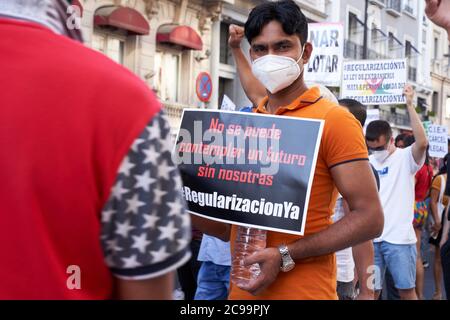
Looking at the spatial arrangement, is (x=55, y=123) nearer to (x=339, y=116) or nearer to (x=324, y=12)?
(x=339, y=116)

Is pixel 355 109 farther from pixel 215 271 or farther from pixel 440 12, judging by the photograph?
pixel 440 12

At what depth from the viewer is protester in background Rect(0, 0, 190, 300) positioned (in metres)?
1.24

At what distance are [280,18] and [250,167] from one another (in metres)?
0.64

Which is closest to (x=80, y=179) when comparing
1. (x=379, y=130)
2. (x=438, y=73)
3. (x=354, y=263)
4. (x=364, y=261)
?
(x=364, y=261)

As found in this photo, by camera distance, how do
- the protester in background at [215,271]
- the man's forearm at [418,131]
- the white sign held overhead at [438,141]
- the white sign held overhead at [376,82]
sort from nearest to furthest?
the protester in background at [215,271], the man's forearm at [418,131], the white sign held overhead at [376,82], the white sign held overhead at [438,141]

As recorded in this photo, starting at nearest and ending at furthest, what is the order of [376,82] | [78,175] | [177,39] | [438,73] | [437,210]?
1. [78,175]
2. [437,210]
3. [376,82]
4. [177,39]
5. [438,73]

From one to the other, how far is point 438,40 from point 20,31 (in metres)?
46.5

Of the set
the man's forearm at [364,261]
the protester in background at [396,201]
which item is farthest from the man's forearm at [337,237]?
the protester in background at [396,201]

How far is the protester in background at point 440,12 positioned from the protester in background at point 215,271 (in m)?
2.88

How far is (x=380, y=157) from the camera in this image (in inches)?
249

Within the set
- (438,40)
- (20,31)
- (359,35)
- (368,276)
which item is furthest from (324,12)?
(20,31)

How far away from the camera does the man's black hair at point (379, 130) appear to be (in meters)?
6.25

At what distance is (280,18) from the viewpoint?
2.79 meters

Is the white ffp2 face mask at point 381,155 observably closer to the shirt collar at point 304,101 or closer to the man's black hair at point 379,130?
the man's black hair at point 379,130
